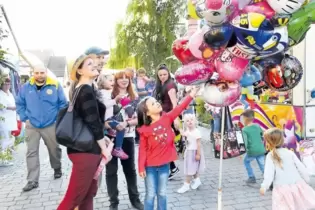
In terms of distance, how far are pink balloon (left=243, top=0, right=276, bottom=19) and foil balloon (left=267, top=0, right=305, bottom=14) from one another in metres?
0.04

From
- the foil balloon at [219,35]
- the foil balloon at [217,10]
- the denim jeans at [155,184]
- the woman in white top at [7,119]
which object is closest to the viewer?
the foil balloon at [217,10]

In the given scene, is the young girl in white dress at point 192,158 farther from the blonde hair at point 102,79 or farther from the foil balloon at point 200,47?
the foil balloon at point 200,47

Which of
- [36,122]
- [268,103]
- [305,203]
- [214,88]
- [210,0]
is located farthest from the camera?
[268,103]

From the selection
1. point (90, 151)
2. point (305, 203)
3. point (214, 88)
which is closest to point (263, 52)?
point (214, 88)

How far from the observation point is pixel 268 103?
578cm

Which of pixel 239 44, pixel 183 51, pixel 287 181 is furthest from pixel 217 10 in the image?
pixel 287 181

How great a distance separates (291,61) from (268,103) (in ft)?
8.62

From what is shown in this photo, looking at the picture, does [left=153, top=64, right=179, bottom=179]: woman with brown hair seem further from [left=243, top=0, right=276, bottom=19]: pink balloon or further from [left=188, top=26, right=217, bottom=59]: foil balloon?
[left=243, top=0, right=276, bottom=19]: pink balloon

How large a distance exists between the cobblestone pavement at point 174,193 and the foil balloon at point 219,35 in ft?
7.00

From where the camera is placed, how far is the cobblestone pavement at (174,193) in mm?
4203

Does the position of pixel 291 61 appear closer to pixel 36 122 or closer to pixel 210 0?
pixel 210 0

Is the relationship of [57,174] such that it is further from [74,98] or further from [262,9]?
[262,9]

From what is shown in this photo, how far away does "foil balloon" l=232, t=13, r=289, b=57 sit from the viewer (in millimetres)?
2707

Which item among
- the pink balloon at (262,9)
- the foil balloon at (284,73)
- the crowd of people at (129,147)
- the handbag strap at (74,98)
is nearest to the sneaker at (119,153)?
the crowd of people at (129,147)
